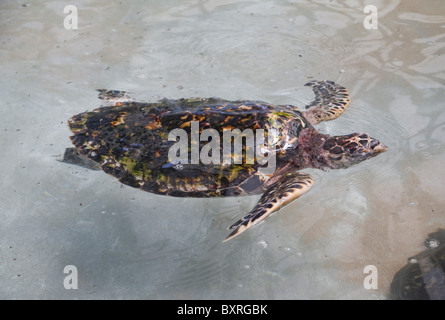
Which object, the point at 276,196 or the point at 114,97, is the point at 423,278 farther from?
the point at 114,97

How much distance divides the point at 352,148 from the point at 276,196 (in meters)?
0.89

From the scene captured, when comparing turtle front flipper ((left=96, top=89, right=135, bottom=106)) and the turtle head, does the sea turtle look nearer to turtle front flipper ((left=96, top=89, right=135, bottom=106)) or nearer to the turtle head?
the turtle head

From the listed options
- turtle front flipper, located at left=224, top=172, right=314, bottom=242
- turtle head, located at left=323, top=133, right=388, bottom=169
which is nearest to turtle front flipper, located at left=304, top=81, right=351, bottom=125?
turtle head, located at left=323, top=133, right=388, bottom=169

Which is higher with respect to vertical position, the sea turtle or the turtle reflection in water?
the sea turtle

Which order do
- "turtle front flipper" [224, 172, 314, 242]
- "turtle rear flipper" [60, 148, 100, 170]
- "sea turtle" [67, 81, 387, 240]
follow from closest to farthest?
"turtle front flipper" [224, 172, 314, 242] → "sea turtle" [67, 81, 387, 240] → "turtle rear flipper" [60, 148, 100, 170]

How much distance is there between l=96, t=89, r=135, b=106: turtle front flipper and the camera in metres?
4.24

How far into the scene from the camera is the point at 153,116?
3451 mm

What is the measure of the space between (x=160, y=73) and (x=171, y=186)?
220 cm

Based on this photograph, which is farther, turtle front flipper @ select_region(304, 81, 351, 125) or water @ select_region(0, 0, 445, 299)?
turtle front flipper @ select_region(304, 81, 351, 125)

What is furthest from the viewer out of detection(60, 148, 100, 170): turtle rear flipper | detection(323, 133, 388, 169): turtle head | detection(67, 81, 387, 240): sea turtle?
detection(60, 148, 100, 170): turtle rear flipper

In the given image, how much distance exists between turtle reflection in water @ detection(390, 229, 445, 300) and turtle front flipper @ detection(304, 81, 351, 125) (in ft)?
5.27

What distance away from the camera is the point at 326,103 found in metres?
4.13

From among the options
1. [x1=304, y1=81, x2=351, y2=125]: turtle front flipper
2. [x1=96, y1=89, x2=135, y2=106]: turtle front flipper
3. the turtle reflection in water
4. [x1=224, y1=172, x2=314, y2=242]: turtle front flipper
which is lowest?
the turtle reflection in water

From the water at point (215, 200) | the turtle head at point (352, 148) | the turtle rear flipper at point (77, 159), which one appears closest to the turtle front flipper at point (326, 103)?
the water at point (215, 200)
